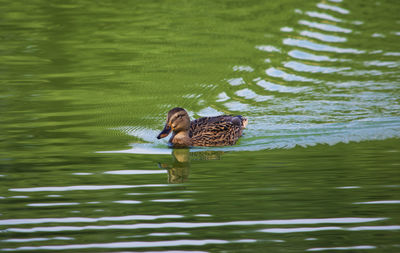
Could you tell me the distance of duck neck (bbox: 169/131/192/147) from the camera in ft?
39.7

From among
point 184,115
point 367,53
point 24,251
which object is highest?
point 367,53

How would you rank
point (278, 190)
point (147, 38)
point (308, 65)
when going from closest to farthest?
point (278, 190) → point (308, 65) → point (147, 38)

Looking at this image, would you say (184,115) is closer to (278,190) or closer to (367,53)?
(278,190)

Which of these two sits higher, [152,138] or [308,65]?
[308,65]

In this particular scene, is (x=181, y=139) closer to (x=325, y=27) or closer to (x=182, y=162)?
(x=182, y=162)

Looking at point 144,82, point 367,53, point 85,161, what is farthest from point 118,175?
point 367,53

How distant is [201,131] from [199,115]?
70.5 inches

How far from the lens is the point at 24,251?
6.98 metres

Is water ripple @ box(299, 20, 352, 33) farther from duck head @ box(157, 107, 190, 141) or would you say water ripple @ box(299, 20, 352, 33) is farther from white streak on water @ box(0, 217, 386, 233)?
white streak on water @ box(0, 217, 386, 233)

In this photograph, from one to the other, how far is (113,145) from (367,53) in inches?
321

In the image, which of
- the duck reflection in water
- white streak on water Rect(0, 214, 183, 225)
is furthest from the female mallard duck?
white streak on water Rect(0, 214, 183, 225)

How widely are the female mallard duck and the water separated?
0.93ft

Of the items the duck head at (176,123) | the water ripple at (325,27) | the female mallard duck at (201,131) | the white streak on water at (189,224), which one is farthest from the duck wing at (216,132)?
the water ripple at (325,27)

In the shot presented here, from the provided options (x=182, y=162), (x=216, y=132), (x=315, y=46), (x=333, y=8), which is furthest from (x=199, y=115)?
(x=333, y=8)
